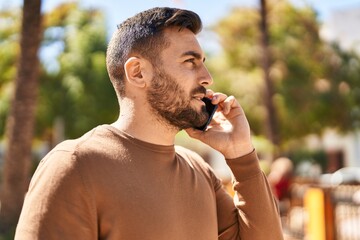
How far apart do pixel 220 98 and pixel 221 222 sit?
17.6 inches

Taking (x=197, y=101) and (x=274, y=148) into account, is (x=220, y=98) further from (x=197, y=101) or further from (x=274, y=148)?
(x=274, y=148)

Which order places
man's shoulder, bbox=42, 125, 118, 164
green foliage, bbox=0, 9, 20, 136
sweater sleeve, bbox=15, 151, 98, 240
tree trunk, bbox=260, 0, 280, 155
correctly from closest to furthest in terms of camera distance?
1. sweater sleeve, bbox=15, 151, 98, 240
2. man's shoulder, bbox=42, 125, 118, 164
3. tree trunk, bbox=260, 0, 280, 155
4. green foliage, bbox=0, 9, 20, 136

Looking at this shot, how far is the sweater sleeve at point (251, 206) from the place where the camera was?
2053mm

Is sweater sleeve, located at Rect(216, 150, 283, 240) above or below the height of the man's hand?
below

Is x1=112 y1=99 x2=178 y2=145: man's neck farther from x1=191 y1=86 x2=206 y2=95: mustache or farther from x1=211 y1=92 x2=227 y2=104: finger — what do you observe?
x1=211 y1=92 x2=227 y2=104: finger

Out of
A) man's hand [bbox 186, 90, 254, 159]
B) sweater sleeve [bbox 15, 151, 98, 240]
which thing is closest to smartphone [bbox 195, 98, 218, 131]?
man's hand [bbox 186, 90, 254, 159]

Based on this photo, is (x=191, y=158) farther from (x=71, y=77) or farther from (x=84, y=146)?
(x=71, y=77)

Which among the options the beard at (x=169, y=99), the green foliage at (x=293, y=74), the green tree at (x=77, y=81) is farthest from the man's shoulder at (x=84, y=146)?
the green foliage at (x=293, y=74)

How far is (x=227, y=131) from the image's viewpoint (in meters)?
2.17

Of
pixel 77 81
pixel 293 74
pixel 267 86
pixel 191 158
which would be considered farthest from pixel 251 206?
pixel 293 74

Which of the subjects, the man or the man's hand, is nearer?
the man

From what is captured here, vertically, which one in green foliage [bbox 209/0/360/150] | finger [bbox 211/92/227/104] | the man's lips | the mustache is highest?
the mustache

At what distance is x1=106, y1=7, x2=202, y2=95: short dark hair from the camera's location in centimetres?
194

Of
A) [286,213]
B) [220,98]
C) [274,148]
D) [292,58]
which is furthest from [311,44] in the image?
[220,98]
